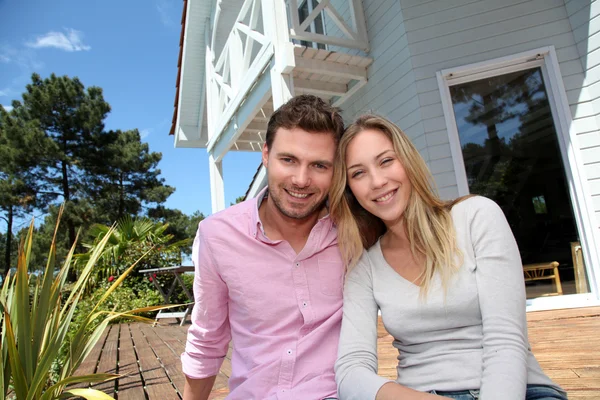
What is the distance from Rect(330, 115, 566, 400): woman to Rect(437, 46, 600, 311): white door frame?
298 centimetres

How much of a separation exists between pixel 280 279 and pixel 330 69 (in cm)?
379

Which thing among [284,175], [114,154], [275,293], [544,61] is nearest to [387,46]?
[544,61]

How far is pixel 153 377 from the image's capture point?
2.87 m

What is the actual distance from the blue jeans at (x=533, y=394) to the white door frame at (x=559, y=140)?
3.22m

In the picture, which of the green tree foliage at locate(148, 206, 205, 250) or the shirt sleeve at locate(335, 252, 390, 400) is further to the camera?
the green tree foliage at locate(148, 206, 205, 250)

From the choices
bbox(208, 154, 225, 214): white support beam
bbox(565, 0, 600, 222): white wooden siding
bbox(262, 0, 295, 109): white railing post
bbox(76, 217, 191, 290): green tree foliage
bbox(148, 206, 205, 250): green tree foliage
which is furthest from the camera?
bbox(148, 206, 205, 250): green tree foliage

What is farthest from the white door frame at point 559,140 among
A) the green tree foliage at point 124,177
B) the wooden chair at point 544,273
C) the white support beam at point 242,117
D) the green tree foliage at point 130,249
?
the green tree foliage at point 124,177

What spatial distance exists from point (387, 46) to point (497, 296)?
4.21m

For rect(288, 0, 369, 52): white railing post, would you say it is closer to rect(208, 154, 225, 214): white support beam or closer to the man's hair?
the man's hair

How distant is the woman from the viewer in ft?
4.15

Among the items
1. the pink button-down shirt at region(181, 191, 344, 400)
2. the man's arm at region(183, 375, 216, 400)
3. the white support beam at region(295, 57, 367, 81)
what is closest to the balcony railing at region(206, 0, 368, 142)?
the white support beam at region(295, 57, 367, 81)

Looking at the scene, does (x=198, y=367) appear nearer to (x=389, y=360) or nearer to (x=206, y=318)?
(x=206, y=318)

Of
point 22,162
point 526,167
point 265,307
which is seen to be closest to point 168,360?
point 265,307

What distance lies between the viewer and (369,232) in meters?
1.73
